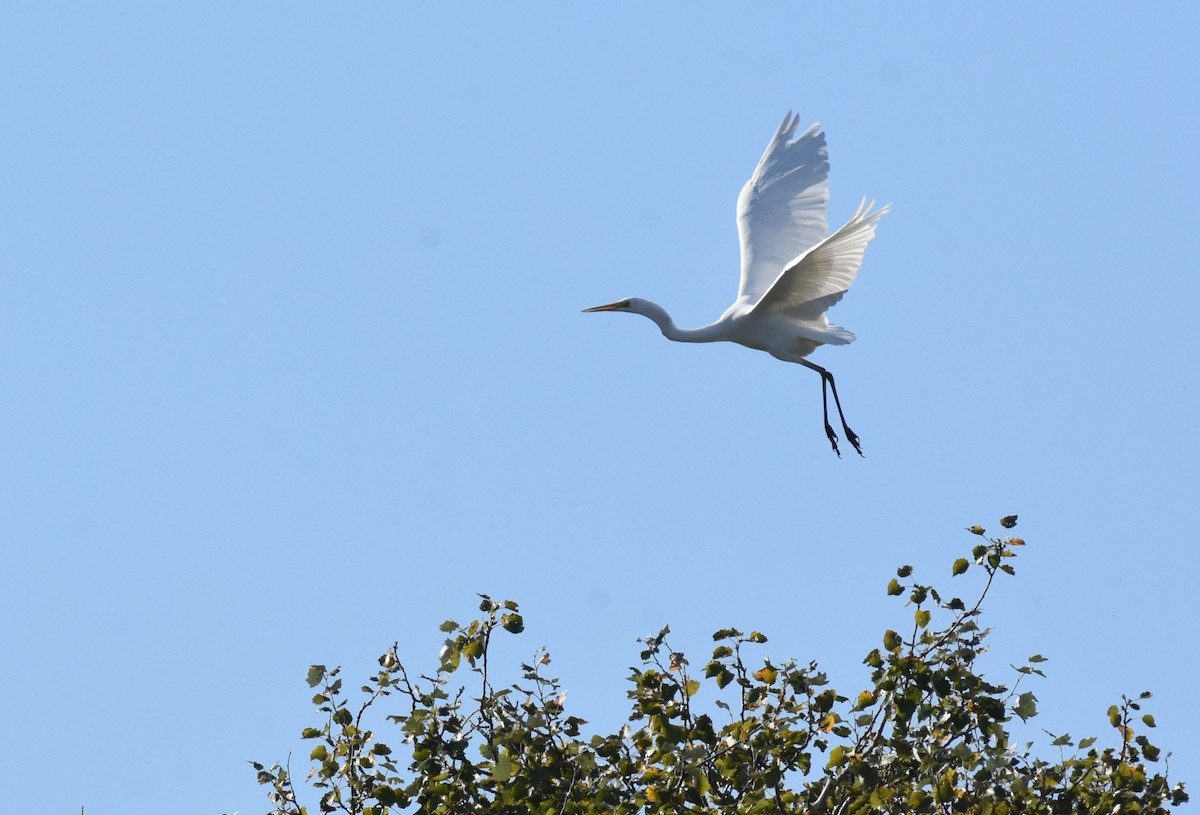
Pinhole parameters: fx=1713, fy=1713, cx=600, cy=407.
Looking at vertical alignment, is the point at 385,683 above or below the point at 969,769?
above

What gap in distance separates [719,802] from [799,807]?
66 cm

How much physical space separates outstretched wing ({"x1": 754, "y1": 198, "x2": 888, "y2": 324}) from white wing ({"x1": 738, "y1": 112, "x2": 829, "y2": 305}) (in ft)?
5.68

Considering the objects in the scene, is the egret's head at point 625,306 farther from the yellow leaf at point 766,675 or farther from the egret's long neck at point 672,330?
the yellow leaf at point 766,675

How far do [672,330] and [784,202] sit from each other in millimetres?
1705

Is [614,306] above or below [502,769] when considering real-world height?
above

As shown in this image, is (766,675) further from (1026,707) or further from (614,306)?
(614,306)

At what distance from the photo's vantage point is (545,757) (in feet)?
25.1

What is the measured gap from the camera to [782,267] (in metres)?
15.2

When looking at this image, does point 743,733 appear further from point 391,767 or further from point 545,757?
point 391,767

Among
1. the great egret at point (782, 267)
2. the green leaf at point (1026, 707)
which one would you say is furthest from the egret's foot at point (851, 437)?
the green leaf at point (1026, 707)

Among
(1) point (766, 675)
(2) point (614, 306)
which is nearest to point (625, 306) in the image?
(2) point (614, 306)

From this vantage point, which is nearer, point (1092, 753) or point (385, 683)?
point (385, 683)

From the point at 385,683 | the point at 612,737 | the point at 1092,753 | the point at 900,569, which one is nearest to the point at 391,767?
the point at 385,683

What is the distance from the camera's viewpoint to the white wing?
50.2 feet
